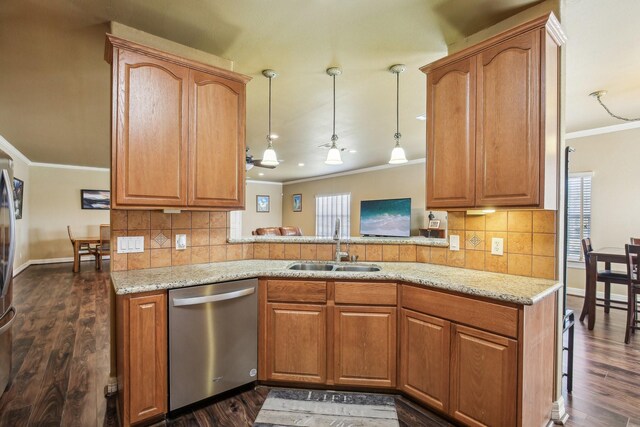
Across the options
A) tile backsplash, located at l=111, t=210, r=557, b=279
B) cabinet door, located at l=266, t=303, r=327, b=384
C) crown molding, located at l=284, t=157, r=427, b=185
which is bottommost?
cabinet door, located at l=266, t=303, r=327, b=384

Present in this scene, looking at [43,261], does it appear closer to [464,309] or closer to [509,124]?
[464,309]

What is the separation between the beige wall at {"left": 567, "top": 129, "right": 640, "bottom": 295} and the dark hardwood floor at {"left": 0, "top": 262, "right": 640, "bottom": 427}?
109 centimetres

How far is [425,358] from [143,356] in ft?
5.53

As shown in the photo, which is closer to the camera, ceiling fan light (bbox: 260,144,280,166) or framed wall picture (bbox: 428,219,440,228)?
ceiling fan light (bbox: 260,144,280,166)

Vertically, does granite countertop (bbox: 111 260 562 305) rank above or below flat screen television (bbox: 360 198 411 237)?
below

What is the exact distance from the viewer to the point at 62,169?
8.16m

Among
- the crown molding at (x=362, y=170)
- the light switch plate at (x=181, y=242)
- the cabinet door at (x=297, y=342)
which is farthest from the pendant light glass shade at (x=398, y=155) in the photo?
the crown molding at (x=362, y=170)

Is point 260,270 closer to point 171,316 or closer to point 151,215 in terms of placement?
point 171,316

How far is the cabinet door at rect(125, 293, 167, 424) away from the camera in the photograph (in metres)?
1.85

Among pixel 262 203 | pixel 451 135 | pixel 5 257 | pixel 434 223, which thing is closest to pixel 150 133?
pixel 5 257

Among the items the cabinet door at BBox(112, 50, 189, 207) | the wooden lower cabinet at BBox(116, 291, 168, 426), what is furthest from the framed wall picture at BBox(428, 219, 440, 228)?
the wooden lower cabinet at BBox(116, 291, 168, 426)

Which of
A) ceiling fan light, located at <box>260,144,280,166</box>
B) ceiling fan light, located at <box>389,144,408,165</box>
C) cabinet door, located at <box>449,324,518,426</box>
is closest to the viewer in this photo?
cabinet door, located at <box>449,324,518,426</box>

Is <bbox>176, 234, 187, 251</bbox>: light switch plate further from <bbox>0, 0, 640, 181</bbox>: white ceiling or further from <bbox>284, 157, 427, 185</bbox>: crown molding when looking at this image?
<bbox>284, 157, 427, 185</bbox>: crown molding

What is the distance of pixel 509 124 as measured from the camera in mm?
1955
